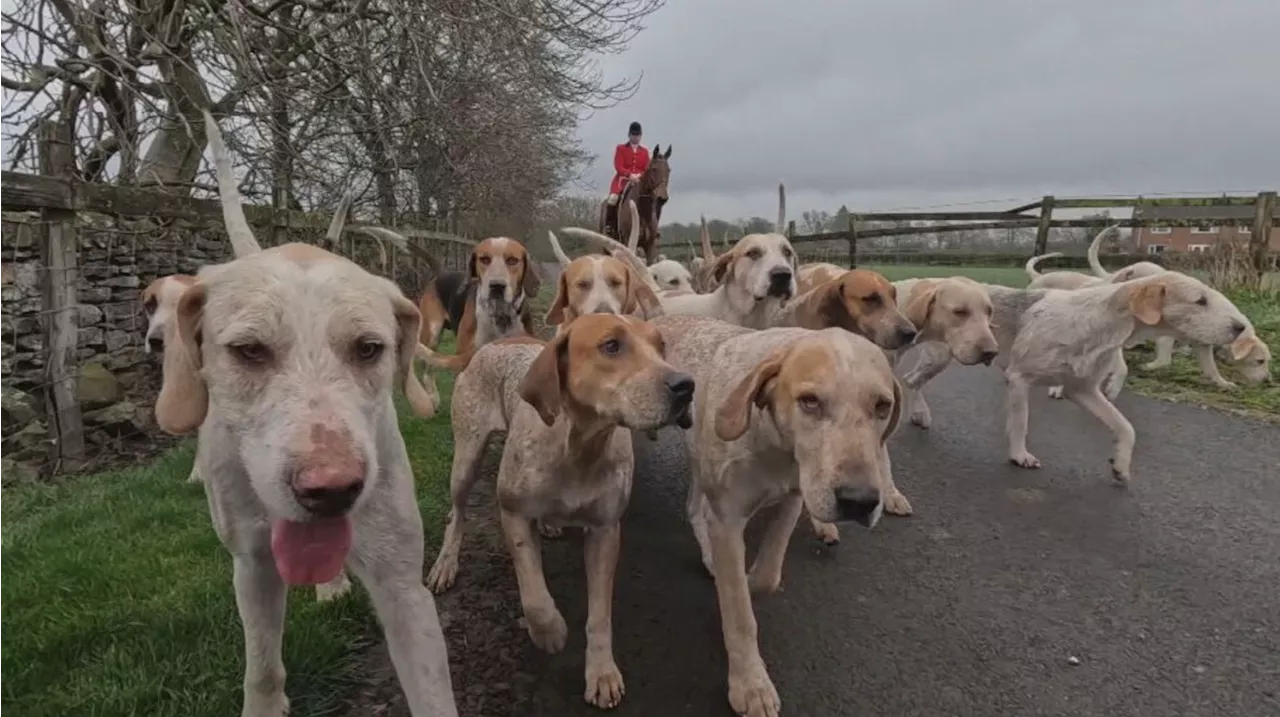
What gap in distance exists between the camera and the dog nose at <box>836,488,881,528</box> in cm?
239

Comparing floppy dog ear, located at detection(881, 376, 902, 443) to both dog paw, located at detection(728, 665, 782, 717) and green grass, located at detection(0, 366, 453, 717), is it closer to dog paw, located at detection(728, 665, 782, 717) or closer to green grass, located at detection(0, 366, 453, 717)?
dog paw, located at detection(728, 665, 782, 717)

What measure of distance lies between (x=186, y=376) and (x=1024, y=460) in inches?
195

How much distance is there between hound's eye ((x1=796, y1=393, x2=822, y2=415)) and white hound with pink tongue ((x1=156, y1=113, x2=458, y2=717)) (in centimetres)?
120

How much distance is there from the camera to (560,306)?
5492 millimetres

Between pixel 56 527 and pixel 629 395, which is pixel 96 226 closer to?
pixel 56 527

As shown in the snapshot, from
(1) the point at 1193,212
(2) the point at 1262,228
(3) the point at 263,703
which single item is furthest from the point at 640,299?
(1) the point at 1193,212

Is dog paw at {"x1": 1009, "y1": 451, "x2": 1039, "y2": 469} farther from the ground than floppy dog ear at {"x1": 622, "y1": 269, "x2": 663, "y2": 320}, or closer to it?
closer to it

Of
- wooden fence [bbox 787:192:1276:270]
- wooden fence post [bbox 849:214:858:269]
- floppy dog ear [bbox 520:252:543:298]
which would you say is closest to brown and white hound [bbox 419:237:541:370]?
floppy dog ear [bbox 520:252:543:298]

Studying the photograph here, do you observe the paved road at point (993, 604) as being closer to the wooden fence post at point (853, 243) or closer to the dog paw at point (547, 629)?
the dog paw at point (547, 629)

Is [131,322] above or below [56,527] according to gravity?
above

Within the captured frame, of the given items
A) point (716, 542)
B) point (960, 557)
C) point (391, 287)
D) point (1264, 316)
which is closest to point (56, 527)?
point (391, 287)

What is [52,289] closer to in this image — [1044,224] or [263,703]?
[263,703]

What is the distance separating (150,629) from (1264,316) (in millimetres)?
11825

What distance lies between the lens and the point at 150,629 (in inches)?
115
